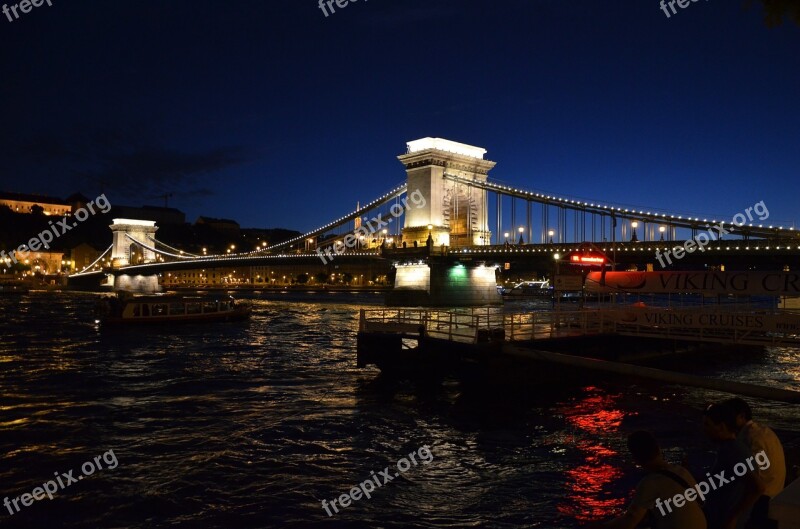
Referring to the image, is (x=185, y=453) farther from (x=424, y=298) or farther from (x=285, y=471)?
(x=424, y=298)

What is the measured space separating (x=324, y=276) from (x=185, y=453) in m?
155

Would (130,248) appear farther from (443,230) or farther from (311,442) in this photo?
(311,442)

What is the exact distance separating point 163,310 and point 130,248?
100 metres

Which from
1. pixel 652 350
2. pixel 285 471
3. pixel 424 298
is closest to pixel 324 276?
pixel 424 298

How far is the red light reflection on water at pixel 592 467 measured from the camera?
428 inches

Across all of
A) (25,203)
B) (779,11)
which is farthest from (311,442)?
(25,203)

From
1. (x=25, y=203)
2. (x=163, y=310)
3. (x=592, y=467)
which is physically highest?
(x=25, y=203)

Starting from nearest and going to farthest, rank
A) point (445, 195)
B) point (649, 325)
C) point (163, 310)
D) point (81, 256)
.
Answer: point (649, 325) < point (163, 310) < point (445, 195) < point (81, 256)

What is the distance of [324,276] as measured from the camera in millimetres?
168125

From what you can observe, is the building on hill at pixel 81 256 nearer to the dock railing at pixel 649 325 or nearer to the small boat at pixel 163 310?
the small boat at pixel 163 310

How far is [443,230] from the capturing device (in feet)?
239

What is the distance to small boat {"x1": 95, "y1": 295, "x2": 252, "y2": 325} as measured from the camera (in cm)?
4805

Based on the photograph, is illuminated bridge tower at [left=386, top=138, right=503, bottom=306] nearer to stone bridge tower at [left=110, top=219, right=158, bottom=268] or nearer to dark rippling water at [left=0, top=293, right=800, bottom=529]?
dark rippling water at [left=0, top=293, right=800, bottom=529]

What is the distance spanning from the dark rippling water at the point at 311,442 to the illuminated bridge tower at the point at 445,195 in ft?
151
